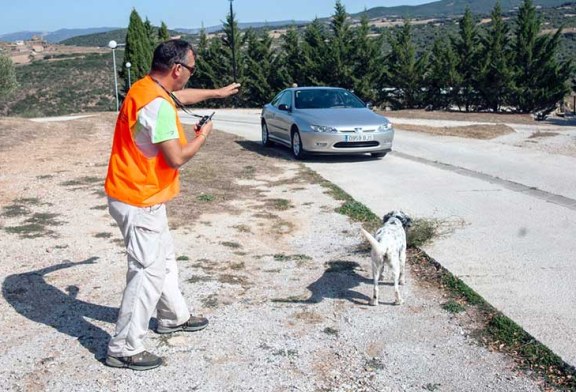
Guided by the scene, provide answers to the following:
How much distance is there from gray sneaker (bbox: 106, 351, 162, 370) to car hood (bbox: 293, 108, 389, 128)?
896 cm

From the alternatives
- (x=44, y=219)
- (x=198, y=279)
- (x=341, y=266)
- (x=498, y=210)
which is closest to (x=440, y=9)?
(x=498, y=210)

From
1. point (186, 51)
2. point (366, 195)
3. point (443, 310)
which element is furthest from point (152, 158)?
point (366, 195)

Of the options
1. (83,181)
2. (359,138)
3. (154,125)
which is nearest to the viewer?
(154,125)

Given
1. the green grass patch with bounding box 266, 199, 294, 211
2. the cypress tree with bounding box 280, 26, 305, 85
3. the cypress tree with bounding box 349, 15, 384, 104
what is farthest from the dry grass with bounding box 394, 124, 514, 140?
the cypress tree with bounding box 280, 26, 305, 85

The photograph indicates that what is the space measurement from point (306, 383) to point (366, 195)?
224 inches

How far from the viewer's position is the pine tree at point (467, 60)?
34844 mm

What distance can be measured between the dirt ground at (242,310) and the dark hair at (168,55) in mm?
1779

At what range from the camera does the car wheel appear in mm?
12883

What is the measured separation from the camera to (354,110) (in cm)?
1337

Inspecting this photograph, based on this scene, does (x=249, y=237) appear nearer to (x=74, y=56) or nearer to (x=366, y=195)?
(x=366, y=195)

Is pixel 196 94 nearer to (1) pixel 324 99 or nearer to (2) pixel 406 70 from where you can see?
(1) pixel 324 99

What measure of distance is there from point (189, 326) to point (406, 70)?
33.7 meters

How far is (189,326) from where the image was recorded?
175 inches

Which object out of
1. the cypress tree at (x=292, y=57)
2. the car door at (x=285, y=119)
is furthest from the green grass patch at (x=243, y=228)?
the cypress tree at (x=292, y=57)
